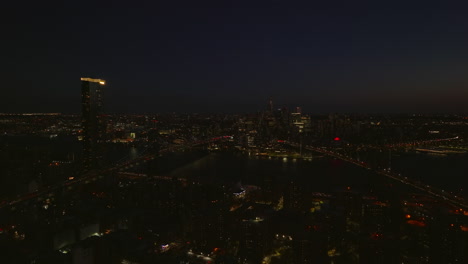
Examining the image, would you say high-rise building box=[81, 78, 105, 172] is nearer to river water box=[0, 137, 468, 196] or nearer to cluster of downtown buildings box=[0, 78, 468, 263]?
cluster of downtown buildings box=[0, 78, 468, 263]

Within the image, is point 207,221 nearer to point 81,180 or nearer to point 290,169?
point 81,180

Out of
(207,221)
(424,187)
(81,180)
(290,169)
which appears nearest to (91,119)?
(81,180)

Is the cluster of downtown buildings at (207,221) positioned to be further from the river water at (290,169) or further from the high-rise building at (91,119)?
the river water at (290,169)

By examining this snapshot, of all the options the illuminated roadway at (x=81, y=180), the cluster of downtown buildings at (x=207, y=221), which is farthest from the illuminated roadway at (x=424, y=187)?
the illuminated roadway at (x=81, y=180)

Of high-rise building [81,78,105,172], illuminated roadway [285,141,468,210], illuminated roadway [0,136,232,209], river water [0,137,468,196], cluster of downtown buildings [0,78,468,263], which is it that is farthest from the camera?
high-rise building [81,78,105,172]

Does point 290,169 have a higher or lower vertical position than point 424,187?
lower

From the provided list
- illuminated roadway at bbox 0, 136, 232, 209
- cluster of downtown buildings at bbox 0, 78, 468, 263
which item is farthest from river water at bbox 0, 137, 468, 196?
illuminated roadway at bbox 0, 136, 232, 209

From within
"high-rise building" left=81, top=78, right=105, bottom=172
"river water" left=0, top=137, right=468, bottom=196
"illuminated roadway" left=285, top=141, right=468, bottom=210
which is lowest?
"river water" left=0, top=137, right=468, bottom=196

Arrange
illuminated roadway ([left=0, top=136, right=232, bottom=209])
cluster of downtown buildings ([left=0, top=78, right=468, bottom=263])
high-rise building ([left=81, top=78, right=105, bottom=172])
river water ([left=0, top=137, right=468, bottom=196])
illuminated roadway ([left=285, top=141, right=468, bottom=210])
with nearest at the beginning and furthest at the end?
cluster of downtown buildings ([left=0, top=78, right=468, bottom=263]) < illuminated roadway ([left=285, top=141, right=468, bottom=210]) < illuminated roadway ([left=0, top=136, right=232, bottom=209]) < river water ([left=0, top=137, right=468, bottom=196]) < high-rise building ([left=81, top=78, right=105, bottom=172])

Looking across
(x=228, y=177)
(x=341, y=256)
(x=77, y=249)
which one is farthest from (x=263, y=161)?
(x=77, y=249)

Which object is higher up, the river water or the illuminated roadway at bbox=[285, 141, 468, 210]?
the illuminated roadway at bbox=[285, 141, 468, 210]
